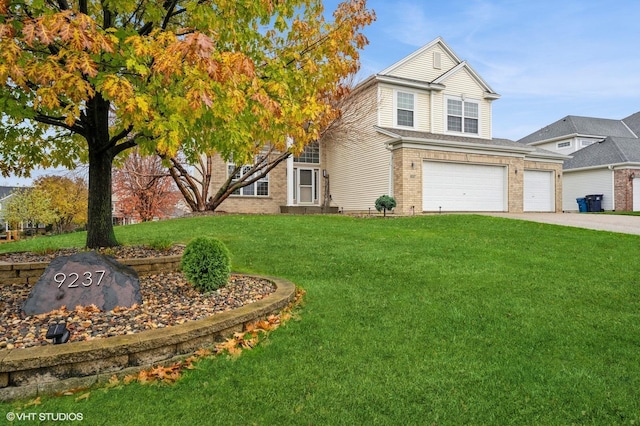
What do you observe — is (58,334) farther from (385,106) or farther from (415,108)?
(415,108)

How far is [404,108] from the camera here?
1903 cm

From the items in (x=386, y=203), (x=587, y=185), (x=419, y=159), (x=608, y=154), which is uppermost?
(x=608, y=154)

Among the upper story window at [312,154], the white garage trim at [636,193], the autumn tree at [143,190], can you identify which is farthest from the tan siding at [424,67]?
the autumn tree at [143,190]

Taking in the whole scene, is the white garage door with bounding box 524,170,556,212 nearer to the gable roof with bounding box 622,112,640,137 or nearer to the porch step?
the porch step

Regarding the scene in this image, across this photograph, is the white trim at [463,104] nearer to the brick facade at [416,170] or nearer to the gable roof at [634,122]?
the brick facade at [416,170]

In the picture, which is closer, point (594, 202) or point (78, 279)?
point (78, 279)

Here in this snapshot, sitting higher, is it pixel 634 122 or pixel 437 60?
pixel 634 122

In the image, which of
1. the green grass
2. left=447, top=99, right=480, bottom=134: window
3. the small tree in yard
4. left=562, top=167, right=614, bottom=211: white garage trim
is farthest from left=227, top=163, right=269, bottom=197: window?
left=562, top=167, right=614, bottom=211: white garage trim

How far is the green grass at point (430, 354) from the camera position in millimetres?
2725

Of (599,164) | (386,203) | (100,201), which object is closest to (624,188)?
(599,164)

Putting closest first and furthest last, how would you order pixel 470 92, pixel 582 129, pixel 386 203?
1. pixel 386 203
2. pixel 470 92
3. pixel 582 129

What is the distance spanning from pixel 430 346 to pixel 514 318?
1.31m

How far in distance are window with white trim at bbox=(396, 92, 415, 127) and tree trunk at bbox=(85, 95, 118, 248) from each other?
14.7 meters

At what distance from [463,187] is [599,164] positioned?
13.3m
